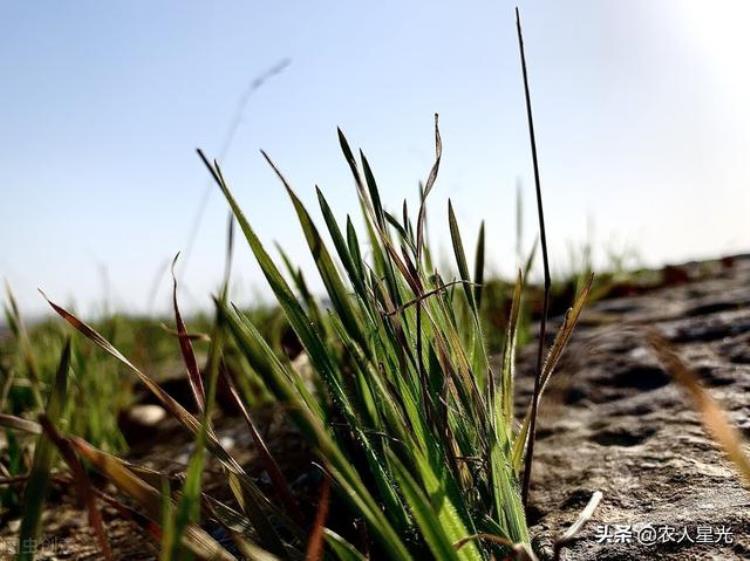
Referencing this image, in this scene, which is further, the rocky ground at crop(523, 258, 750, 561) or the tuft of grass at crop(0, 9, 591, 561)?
the rocky ground at crop(523, 258, 750, 561)

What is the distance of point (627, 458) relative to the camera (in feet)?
3.14

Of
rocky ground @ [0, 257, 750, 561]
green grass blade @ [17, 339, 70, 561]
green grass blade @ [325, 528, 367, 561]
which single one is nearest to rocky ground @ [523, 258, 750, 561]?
rocky ground @ [0, 257, 750, 561]

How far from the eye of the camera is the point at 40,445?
0.51 m

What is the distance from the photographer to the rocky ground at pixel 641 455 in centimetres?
71

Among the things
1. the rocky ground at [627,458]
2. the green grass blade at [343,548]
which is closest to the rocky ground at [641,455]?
the rocky ground at [627,458]

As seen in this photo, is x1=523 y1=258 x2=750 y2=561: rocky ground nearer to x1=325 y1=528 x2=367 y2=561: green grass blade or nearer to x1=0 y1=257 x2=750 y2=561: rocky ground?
x1=0 y1=257 x2=750 y2=561: rocky ground

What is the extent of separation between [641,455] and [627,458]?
0.02 m

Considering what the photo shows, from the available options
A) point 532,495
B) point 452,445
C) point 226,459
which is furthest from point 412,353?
point 532,495

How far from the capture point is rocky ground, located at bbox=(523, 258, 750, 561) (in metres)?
0.71

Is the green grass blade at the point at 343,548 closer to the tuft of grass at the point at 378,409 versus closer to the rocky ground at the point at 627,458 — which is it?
the tuft of grass at the point at 378,409

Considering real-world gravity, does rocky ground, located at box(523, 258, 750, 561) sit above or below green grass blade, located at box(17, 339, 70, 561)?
below

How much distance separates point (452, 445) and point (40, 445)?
1.31ft

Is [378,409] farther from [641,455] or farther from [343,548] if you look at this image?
[641,455]

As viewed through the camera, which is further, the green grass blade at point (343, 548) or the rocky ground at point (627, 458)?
the rocky ground at point (627, 458)
